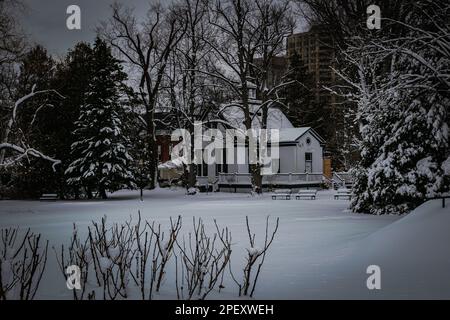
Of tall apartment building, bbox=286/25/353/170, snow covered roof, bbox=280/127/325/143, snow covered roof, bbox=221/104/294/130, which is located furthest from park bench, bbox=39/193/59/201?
tall apartment building, bbox=286/25/353/170

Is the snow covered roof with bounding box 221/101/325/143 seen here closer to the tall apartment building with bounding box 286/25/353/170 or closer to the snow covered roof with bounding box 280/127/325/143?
the snow covered roof with bounding box 280/127/325/143

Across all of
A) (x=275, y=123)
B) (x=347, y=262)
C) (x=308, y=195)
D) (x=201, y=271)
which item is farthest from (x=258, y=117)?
(x=201, y=271)

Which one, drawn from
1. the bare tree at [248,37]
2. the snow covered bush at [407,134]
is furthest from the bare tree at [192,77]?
the snow covered bush at [407,134]

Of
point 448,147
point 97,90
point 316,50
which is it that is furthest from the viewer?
point 316,50

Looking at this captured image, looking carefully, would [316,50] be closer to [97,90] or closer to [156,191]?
[156,191]

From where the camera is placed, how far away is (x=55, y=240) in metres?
13.8

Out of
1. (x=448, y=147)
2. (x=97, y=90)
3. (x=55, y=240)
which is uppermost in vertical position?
(x=97, y=90)

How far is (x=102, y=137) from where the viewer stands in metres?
34.2

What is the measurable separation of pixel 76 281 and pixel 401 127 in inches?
613

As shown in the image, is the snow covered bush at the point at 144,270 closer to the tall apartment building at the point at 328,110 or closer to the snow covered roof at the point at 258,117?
the snow covered roof at the point at 258,117

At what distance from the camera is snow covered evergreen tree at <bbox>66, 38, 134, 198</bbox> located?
33531mm

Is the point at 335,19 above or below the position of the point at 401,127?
above

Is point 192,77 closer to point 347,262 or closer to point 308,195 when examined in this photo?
point 308,195
